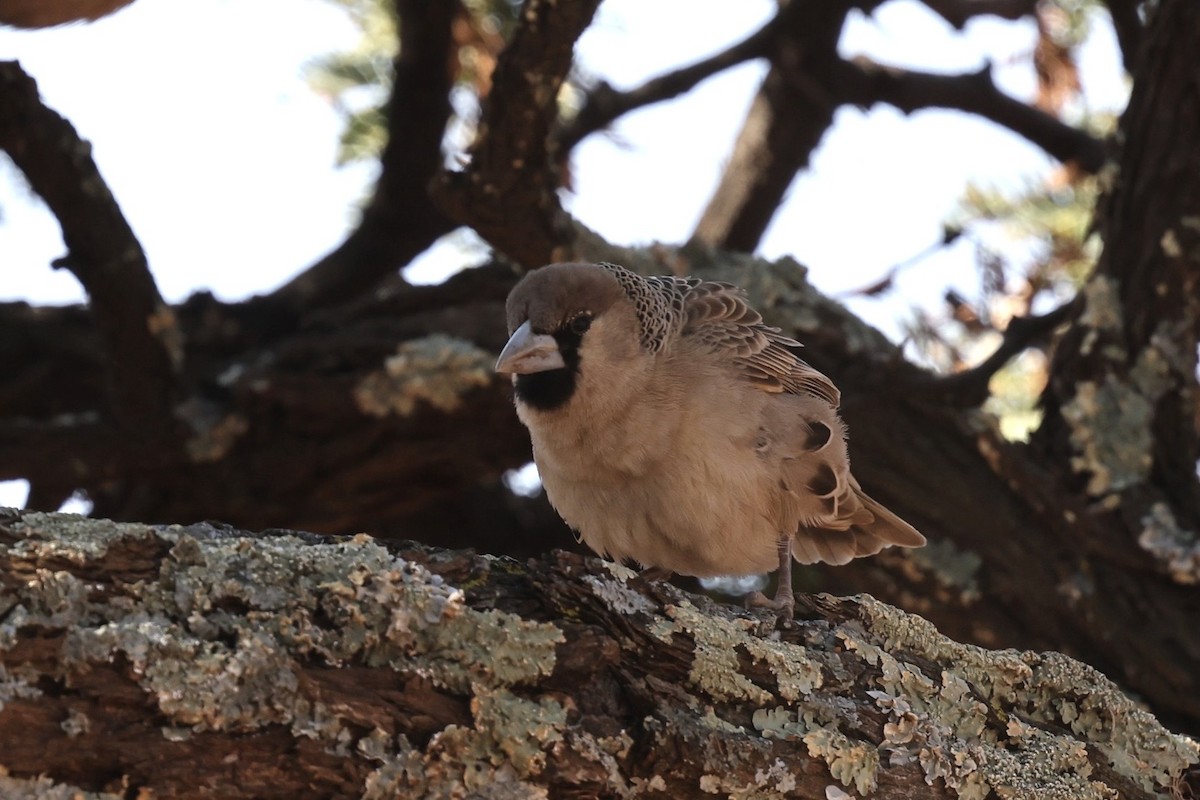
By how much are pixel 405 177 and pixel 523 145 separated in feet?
6.48

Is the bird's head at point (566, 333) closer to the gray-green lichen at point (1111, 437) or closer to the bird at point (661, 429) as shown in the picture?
the bird at point (661, 429)

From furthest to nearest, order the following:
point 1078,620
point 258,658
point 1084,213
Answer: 1. point 1084,213
2. point 1078,620
3. point 258,658

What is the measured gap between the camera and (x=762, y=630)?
9.46 feet

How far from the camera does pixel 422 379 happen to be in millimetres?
5219

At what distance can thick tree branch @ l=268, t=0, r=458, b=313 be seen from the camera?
611cm

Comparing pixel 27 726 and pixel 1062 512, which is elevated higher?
pixel 27 726

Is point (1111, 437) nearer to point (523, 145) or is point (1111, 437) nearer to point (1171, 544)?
point (1171, 544)

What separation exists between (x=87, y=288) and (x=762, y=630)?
301 centimetres

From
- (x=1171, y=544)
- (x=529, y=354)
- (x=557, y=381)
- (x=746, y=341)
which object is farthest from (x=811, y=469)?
(x=1171, y=544)

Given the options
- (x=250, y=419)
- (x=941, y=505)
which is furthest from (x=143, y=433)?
(x=941, y=505)

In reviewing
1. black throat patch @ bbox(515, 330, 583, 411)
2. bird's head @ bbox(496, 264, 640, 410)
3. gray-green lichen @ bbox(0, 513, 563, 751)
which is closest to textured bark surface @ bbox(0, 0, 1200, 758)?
bird's head @ bbox(496, 264, 640, 410)

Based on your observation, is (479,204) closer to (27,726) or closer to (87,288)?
(87,288)

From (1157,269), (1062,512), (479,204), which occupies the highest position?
(1157,269)

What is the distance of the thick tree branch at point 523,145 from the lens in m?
4.35
